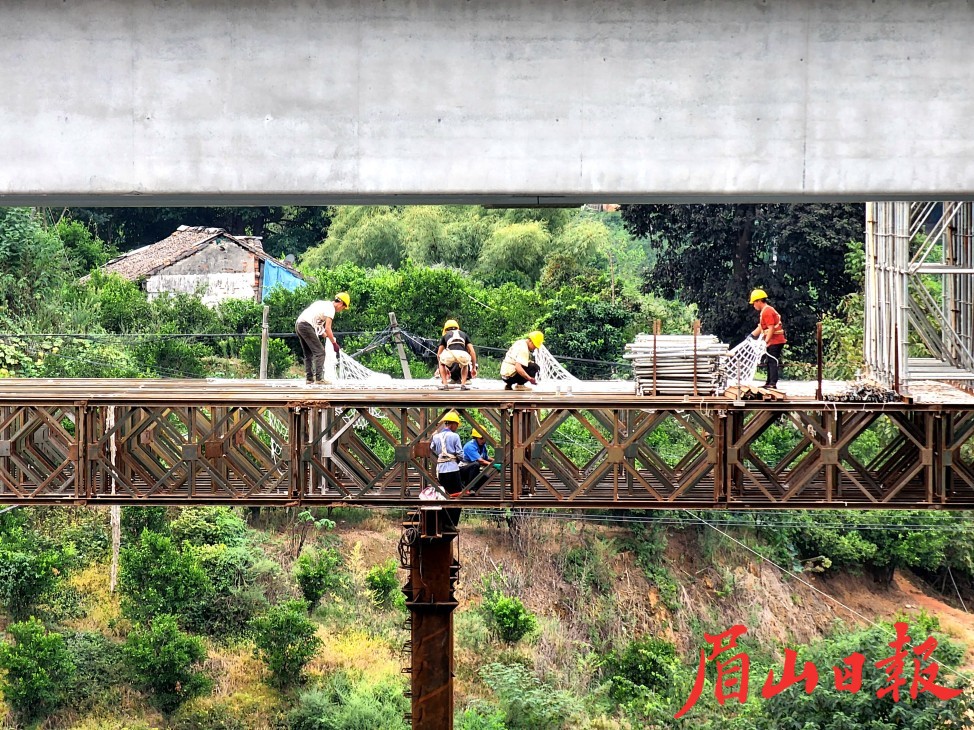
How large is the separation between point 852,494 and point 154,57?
40.2ft

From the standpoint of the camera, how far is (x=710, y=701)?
27.8 m

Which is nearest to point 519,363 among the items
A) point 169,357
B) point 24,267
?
point 169,357

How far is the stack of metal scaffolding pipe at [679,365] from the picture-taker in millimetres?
19172

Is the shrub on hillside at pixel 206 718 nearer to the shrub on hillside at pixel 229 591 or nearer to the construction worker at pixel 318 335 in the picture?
the shrub on hillside at pixel 229 591

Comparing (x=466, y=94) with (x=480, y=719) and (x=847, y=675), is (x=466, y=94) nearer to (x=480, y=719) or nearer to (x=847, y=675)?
(x=847, y=675)

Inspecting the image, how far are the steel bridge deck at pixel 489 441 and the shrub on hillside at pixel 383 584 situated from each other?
11.4 meters

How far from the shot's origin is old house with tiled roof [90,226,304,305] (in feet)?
154

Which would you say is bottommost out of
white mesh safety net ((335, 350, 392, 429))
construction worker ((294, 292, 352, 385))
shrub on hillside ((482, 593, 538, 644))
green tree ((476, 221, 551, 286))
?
shrub on hillside ((482, 593, 538, 644))

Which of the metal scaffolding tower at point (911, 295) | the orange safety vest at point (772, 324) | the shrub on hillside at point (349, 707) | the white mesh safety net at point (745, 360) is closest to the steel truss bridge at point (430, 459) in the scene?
the white mesh safety net at point (745, 360)

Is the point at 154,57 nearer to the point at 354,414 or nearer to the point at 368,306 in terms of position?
the point at 354,414

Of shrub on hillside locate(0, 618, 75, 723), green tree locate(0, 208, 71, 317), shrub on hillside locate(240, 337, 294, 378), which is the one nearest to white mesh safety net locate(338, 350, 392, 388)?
shrub on hillside locate(0, 618, 75, 723)

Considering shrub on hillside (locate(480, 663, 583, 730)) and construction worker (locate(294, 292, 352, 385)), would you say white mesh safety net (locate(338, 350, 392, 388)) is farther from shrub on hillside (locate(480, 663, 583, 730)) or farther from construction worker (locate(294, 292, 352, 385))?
shrub on hillside (locate(480, 663, 583, 730))

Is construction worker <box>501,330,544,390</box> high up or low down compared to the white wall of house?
down

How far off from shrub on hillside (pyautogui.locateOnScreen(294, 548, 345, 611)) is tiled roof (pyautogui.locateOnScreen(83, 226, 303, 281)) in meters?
17.5
